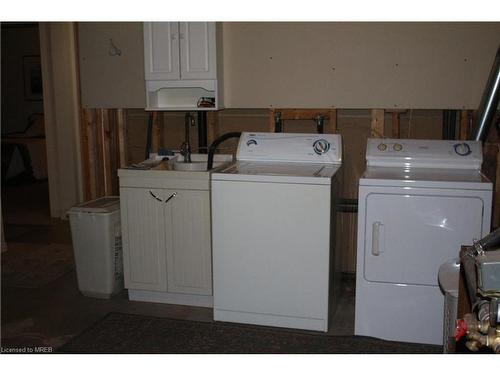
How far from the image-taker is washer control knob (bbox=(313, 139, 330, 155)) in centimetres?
344

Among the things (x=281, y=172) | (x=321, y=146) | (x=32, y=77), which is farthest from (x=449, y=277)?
(x=32, y=77)

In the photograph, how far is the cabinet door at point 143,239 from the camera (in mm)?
3408

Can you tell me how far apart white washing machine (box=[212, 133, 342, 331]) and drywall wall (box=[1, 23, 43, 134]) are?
22.4 feet

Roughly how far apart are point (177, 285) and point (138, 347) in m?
0.63

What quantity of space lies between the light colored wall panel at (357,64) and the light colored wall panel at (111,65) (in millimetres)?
712

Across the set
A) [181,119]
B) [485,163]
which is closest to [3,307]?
[181,119]

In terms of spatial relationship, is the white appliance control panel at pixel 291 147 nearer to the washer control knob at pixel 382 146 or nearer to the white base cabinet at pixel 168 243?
the washer control knob at pixel 382 146

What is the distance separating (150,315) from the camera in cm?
333

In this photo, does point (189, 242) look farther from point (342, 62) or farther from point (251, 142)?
point (342, 62)

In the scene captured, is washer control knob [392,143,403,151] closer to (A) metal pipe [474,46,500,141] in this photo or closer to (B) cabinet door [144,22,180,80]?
(A) metal pipe [474,46,500,141]

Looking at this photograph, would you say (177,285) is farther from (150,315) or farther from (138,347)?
(138,347)

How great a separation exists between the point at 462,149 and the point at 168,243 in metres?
1.92

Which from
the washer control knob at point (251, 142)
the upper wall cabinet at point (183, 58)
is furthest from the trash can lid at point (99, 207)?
the washer control knob at point (251, 142)
